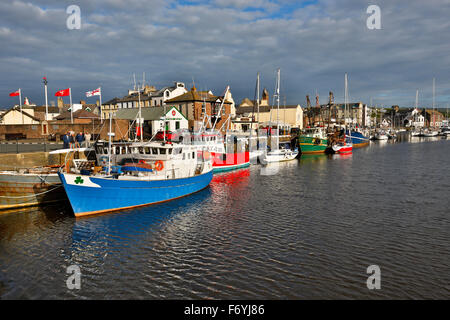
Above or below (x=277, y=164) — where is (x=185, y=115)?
above

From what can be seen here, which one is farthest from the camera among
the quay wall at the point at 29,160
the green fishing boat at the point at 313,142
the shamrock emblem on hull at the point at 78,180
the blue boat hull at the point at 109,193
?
the green fishing boat at the point at 313,142

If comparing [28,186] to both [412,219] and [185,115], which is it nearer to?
[412,219]

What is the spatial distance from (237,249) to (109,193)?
10313mm

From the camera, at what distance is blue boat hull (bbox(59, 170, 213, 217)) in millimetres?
19703

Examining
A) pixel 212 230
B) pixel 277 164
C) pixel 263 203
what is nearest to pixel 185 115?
pixel 277 164

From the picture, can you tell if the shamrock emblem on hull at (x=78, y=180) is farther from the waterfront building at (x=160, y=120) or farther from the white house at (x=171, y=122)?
the white house at (x=171, y=122)

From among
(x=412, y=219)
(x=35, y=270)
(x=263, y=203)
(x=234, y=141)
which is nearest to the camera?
(x=35, y=270)

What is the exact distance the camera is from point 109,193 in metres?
21.1

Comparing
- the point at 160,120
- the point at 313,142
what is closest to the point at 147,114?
the point at 160,120

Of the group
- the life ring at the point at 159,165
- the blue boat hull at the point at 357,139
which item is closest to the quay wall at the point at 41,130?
the life ring at the point at 159,165

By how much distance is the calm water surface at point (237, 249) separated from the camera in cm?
1244

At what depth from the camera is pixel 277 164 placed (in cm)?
5306

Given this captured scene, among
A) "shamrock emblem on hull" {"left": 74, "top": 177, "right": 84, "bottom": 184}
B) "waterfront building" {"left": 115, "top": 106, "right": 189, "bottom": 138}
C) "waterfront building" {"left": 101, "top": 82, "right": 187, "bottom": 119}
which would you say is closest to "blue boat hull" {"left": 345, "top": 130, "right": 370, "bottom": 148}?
"waterfront building" {"left": 101, "top": 82, "right": 187, "bottom": 119}
